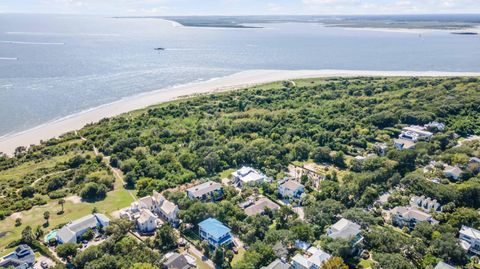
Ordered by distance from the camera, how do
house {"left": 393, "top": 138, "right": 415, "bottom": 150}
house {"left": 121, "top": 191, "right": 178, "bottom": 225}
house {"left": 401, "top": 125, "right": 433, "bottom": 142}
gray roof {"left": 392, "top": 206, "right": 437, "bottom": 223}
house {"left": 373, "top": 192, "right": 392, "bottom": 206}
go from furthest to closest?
house {"left": 401, "top": 125, "right": 433, "bottom": 142} < house {"left": 393, "top": 138, "right": 415, "bottom": 150} < house {"left": 373, "top": 192, "right": 392, "bottom": 206} < house {"left": 121, "top": 191, "right": 178, "bottom": 225} < gray roof {"left": 392, "top": 206, "right": 437, "bottom": 223}

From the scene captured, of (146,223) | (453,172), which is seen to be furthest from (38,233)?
(453,172)

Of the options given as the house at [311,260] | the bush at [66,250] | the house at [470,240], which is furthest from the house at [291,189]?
the bush at [66,250]

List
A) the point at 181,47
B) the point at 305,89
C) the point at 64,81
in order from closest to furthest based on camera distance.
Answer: the point at 305,89 < the point at 64,81 < the point at 181,47

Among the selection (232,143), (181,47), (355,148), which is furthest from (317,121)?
(181,47)

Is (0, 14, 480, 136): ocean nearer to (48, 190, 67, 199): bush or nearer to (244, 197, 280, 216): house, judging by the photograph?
(48, 190, 67, 199): bush

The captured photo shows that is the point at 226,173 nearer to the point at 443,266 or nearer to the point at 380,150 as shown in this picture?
the point at 380,150

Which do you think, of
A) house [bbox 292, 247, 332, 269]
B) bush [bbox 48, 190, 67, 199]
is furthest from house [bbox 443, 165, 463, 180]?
bush [bbox 48, 190, 67, 199]

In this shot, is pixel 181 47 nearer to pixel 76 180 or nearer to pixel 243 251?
pixel 76 180
